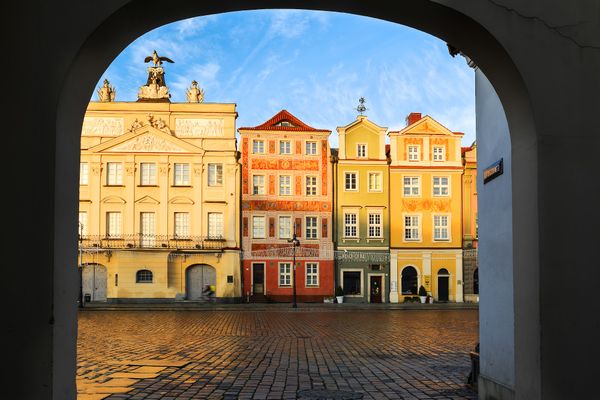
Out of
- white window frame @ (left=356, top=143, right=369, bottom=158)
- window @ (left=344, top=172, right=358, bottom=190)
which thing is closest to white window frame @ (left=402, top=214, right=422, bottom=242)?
window @ (left=344, top=172, right=358, bottom=190)

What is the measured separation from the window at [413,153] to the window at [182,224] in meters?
15.9

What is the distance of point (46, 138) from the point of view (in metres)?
4.31

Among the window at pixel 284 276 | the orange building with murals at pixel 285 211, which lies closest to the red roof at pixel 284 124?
the orange building with murals at pixel 285 211

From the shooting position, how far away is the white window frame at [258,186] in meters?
44.8

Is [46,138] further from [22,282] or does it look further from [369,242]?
[369,242]

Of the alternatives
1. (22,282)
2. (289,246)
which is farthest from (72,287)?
(289,246)

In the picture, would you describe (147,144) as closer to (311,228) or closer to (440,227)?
(311,228)

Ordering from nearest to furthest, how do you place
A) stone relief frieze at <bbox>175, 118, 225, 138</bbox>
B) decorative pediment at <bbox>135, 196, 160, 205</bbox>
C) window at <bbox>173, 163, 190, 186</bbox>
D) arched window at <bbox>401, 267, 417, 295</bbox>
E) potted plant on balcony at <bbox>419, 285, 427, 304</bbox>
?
decorative pediment at <bbox>135, 196, 160, 205</bbox>
window at <bbox>173, 163, 190, 186</bbox>
potted plant on balcony at <bbox>419, 285, 427, 304</bbox>
stone relief frieze at <bbox>175, 118, 225, 138</bbox>
arched window at <bbox>401, 267, 417, 295</bbox>

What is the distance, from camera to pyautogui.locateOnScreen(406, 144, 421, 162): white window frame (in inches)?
1829

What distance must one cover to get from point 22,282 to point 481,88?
232 inches

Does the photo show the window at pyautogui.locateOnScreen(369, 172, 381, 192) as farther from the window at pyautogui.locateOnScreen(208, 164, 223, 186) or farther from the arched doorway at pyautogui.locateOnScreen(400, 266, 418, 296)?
the window at pyautogui.locateOnScreen(208, 164, 223, 186)

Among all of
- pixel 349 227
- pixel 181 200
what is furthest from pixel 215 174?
pixel 349 227

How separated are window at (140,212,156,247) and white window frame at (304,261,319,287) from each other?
10.4m

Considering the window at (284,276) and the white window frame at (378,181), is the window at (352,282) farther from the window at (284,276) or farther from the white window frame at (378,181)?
the white window frame at (378,181)
